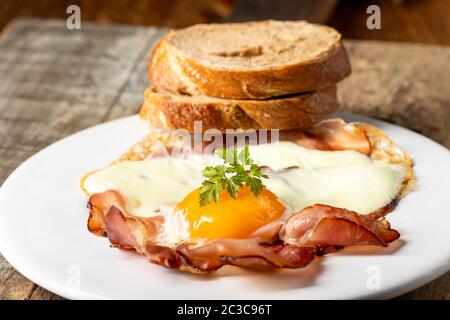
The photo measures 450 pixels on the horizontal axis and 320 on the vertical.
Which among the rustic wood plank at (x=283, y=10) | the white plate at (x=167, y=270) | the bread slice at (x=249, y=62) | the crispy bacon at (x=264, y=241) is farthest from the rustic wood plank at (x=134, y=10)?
the crispy bacon at (x=264, y=241)

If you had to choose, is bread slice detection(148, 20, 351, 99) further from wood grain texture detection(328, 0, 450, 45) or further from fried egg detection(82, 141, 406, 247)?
wood grain texture detection(328, 0, 450, 45)

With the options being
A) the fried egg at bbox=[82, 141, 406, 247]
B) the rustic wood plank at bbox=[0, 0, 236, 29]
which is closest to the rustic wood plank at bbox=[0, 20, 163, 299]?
the fried egg at bbox=[82, 141, 406, 247]

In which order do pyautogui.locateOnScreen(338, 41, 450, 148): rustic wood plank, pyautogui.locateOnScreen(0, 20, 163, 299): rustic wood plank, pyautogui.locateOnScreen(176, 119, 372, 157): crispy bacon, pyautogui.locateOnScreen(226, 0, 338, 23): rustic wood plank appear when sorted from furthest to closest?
pyautogui.locateOnScreen(226, 0, 338, 23): rustic wood plank
pyautogui.locateOnScreen(338, 41, 450, 148): rustic wood plank
pyautogui.locateOnScreen(0, 20, 163, 299): rustic wood plank
pyautogui.locateOnScreen(176, 119, 372, 157): crispy bacon

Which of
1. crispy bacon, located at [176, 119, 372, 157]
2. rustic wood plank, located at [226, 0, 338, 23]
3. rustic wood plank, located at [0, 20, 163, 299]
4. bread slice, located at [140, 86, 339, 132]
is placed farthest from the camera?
rustic wood plank, located at [226, 0, 338, 23]

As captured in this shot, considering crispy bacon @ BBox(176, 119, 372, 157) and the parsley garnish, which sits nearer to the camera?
the parsley garnish

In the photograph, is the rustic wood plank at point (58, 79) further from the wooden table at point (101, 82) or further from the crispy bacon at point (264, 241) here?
the crispy bacon at point (264, 241)

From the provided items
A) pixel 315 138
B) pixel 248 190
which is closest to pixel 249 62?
pixel 315 138
